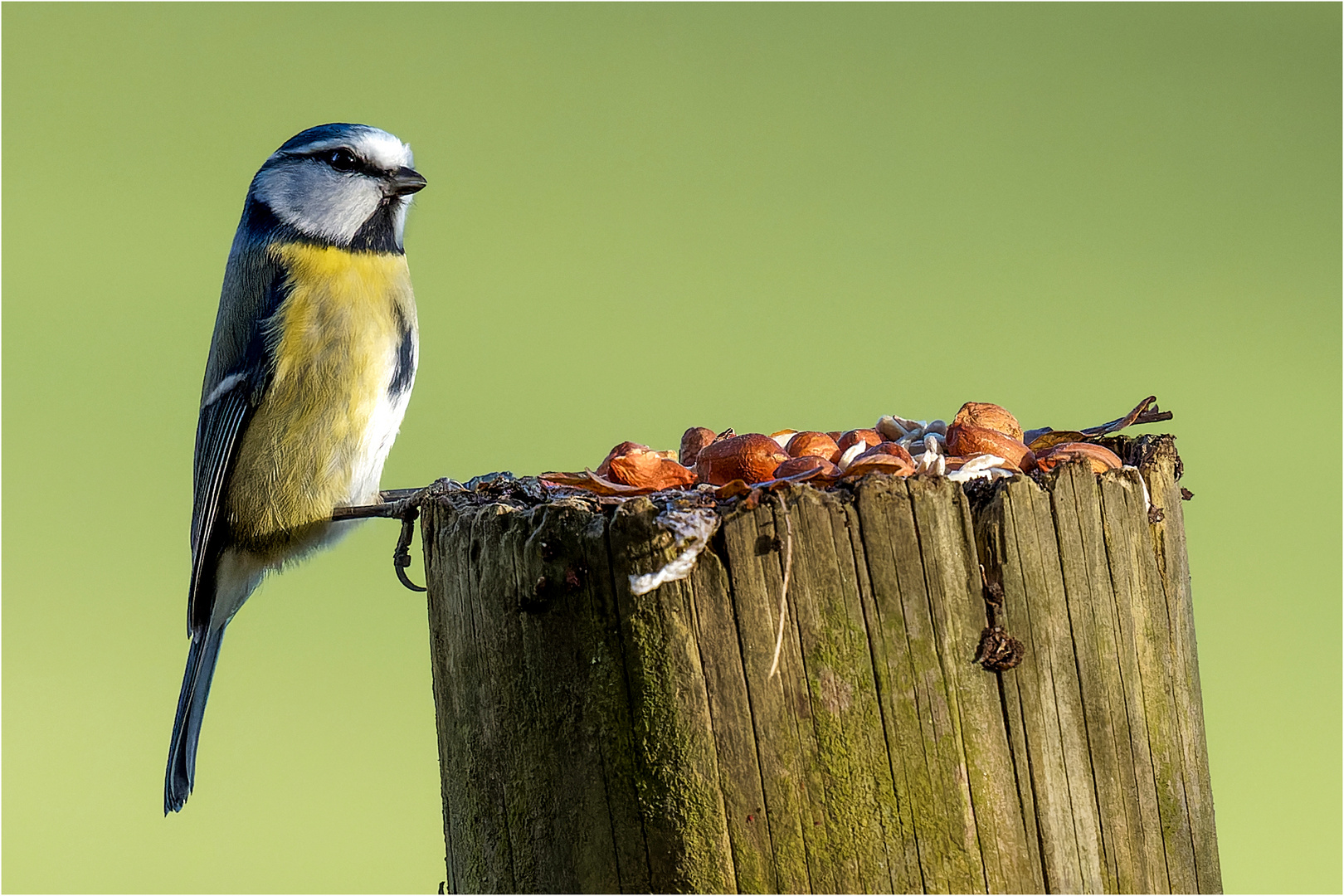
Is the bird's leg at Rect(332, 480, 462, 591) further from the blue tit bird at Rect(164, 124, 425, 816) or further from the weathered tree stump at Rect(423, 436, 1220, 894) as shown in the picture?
the weathered tree stump at Rect(423, 436, 1220, 894)

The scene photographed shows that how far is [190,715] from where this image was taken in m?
2.89

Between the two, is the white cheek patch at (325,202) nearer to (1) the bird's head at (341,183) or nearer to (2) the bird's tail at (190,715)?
(1) the bird's head at (341,183)

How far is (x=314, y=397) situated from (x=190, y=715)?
93 centimetres

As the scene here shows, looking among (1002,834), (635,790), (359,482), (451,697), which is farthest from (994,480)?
(359,482)

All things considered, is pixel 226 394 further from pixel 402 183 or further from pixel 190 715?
pixel 190 715

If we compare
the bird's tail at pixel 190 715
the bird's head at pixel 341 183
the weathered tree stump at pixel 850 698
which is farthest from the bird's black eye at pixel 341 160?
the weathered tree stump at pixel 850 698

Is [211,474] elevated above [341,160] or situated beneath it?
situated beneath

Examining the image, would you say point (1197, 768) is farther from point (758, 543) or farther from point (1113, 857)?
point (758, 543)

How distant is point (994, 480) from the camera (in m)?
1.28

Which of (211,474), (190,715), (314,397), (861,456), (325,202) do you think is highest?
(325,202)

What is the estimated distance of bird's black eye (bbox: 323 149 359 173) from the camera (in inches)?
113

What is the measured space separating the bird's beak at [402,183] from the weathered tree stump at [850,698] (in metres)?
1.82

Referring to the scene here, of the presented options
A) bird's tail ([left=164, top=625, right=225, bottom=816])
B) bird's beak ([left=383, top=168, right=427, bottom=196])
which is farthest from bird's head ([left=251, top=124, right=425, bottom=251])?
bird's tail ([left=164, top=625, right=225, bottom=816])

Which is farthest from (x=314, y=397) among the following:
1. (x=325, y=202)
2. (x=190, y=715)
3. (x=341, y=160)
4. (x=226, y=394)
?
(x=190, y=715)
